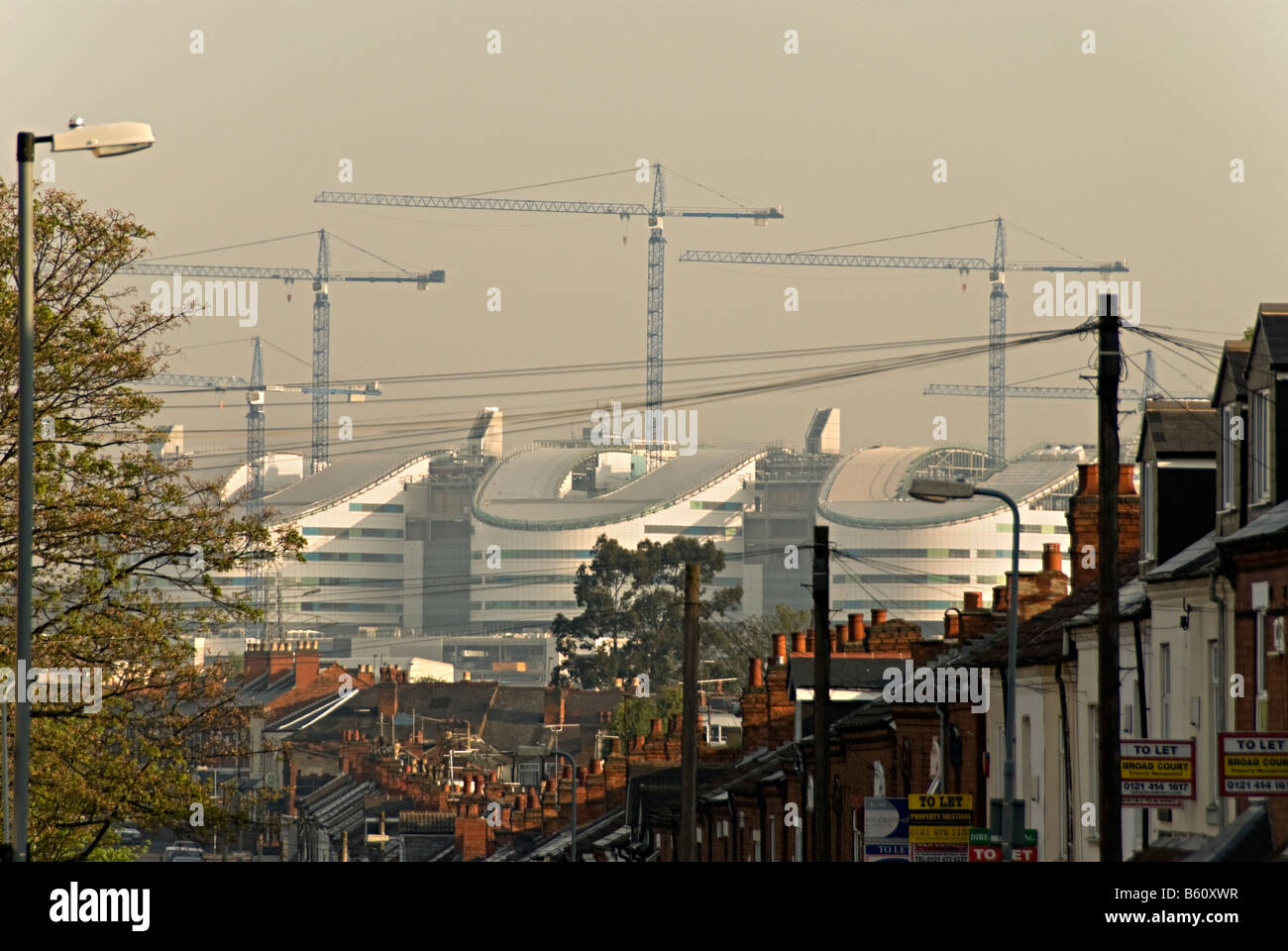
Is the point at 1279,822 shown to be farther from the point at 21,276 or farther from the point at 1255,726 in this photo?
the point at 21,276

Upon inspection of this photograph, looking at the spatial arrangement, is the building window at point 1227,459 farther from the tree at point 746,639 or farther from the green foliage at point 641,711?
the tree at point 746,639

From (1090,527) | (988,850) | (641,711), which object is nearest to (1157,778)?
(988,850)

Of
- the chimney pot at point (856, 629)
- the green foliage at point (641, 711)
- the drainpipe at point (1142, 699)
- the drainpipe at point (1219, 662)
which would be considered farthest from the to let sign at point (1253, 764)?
the green foliage at point (641, 711)

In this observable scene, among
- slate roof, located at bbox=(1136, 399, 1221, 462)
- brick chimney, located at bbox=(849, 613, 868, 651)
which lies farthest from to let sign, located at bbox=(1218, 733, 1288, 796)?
brick chimney, located at bbox=(849, 613, 868, 651)

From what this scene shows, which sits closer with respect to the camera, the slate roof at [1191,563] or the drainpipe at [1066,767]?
the slate roof at [1191,563]

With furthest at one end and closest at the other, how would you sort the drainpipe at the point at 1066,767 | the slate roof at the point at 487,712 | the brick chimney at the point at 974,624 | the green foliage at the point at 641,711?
1. the slate roof at the point at 487,712
2. the green foliage at the point at 641,711
3. the brick chimney at the point at 974,624
4. the drainpipe at the point at 1066,767
